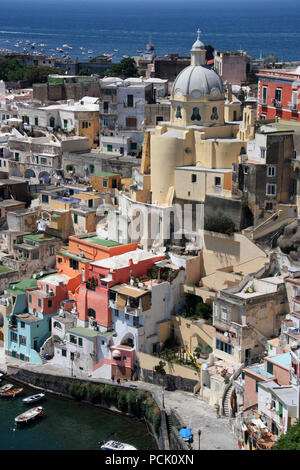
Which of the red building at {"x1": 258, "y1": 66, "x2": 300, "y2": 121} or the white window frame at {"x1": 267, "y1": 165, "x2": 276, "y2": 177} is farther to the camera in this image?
the red building at {"x1": 258, "y1": 66, "x2": 300, "y2": 121}

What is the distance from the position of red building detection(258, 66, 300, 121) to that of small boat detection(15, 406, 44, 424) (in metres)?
Result: 17.7

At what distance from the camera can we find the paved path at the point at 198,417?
2816 centimetres

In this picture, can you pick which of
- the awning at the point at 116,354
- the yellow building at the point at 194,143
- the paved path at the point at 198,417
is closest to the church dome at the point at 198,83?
the yellow building at the point at 194,143

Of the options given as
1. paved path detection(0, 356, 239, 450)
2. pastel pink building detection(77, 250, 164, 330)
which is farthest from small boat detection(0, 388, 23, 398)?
pastel pink building detection(77, 250, 164, 330)

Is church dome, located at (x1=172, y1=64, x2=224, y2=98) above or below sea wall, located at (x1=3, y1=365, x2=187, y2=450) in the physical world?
above

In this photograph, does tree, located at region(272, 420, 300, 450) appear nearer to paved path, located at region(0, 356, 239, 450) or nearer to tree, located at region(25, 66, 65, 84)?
paved path, located at region(0, 356, 239, 450)

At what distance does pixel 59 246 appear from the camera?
40406 millimetres

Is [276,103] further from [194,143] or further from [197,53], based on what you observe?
→ [194,143]

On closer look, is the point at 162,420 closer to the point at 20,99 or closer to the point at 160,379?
the point at 160,379

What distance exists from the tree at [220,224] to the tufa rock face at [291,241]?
223cm

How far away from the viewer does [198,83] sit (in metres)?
37.9

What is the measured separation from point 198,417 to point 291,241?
7.97 metres

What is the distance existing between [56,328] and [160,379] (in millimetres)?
5692

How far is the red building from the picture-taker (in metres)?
39.8
